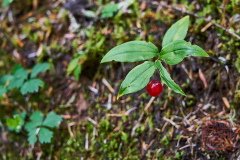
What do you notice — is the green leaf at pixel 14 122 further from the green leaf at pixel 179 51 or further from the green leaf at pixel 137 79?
the green leaf at pixel 179 51

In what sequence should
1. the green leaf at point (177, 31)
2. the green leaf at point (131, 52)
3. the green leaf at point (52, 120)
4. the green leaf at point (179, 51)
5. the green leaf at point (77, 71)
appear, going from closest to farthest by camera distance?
the green leaf at point (179, 51) → the green leaf at point (131, 52) → the green leaf at point (177, 31) → the green leaf at point (52, 120) → the green leaf at point (77, 71)

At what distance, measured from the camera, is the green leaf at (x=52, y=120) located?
95.6 inches

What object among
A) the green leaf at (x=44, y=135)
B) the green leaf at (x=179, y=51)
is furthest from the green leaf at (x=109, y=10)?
the green leaf at (x=44, y=135)

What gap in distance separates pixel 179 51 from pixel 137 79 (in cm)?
46

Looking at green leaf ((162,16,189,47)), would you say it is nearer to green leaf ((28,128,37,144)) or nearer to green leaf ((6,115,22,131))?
green leaf ((28,128,37,144))

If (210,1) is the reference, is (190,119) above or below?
below

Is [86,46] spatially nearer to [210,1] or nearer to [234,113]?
[210,1]

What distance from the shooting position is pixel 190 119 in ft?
7.04

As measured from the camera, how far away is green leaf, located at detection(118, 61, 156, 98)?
1759 millimetres

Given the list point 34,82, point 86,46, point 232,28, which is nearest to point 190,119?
point 232,28

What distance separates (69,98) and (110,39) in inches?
39.2

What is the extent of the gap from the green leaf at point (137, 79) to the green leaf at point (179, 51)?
163 mm

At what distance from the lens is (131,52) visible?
1.86m

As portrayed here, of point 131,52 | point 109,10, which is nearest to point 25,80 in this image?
point 109,10
